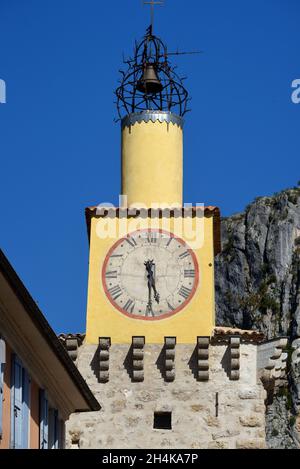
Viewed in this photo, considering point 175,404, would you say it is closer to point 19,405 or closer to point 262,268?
point 19,405

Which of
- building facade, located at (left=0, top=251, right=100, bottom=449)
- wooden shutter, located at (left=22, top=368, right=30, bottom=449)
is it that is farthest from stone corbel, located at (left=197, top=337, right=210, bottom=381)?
wooden shutter, located at (left=22, top=368, right=30, bottom=449)

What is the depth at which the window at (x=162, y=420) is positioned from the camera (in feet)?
130

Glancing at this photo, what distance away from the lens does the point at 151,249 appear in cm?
4125

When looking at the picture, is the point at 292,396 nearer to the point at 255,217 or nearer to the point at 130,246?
the point at 255,217

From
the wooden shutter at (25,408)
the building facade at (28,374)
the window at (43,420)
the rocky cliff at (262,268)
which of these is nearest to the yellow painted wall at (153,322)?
the building facade at (28,374)

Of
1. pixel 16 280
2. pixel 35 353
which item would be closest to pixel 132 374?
pixel 35 353

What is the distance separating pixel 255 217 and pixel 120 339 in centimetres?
8719

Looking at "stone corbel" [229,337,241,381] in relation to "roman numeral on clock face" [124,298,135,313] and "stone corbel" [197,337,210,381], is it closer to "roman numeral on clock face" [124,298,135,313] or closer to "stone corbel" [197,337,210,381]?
"stone corbel" [197,337,210,381]

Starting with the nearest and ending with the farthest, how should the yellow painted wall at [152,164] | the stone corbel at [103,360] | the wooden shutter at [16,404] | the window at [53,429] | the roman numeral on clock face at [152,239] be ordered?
1. the wooden shutter at [16,404]
2. the window at [53,429]
3. the stone corbel at [103,360]
4. the roman numeral on clock face at [152,239]
5. the yellow painted wall at [152,164]

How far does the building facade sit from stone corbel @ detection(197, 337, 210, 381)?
9.77m

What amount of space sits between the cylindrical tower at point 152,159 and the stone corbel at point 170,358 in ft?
10.8

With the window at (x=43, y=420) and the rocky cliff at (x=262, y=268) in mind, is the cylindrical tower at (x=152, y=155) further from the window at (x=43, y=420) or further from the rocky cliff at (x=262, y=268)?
the rocky cliff at (x=262, y=268)

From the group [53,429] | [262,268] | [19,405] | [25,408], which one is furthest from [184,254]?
[262,268]

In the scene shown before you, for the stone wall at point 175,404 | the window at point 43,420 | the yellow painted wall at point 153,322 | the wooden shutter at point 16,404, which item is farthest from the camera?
the yellow painted wall at point 153,322
